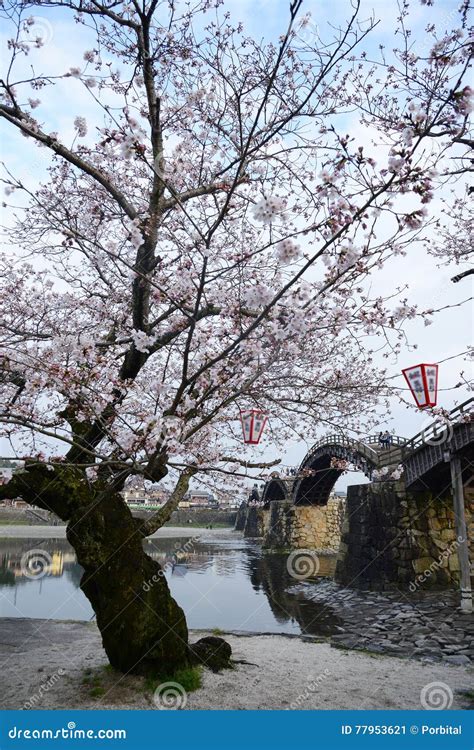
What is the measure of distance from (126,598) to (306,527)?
27.2m

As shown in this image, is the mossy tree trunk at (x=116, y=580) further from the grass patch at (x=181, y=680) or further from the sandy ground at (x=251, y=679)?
the sandy ground at (x=251, y=679)

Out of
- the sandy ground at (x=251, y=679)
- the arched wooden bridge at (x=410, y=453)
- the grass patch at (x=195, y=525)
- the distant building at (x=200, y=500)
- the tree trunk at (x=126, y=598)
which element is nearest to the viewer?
the sandy ground at (x=251, y=679)

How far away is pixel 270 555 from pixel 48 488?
26922 millimetres

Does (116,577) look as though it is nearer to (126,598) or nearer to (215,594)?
(126,598)

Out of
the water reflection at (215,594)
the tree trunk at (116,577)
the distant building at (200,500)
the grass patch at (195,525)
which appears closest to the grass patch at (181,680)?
the tree trunk at (116,577)

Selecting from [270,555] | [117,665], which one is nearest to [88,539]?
[117,665]

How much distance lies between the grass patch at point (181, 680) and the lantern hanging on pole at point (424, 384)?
4.96 metres

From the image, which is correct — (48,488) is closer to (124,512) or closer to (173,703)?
(124,512)

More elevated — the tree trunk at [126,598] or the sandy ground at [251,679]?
the tree trunk at [126,598]

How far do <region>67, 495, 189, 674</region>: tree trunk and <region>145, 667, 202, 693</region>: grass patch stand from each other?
0.23ft

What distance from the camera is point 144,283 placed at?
5.17 m

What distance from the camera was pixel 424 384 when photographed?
748 cm

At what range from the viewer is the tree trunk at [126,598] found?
18.8ft

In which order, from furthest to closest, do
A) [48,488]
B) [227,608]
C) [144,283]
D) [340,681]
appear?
1. [227,608]
2. [340,681]
3. [48,488]
4. [144,283]
